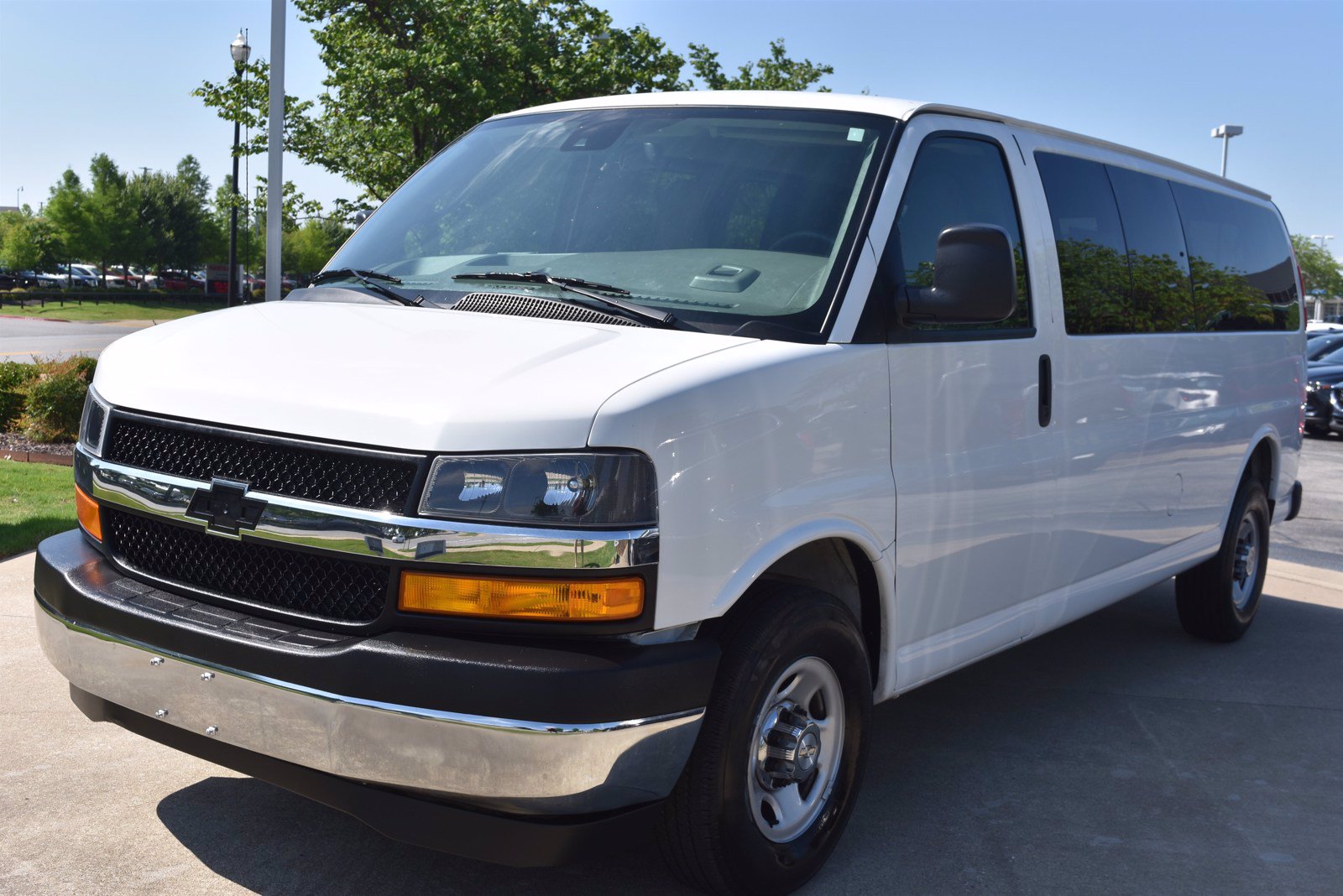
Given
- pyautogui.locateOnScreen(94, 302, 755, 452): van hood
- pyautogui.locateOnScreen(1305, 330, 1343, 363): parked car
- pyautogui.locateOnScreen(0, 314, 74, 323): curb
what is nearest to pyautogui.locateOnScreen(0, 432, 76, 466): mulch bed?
pyautogui.locateOnScreen(94, 302, 755, 452): van hood

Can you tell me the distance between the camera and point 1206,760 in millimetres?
4961

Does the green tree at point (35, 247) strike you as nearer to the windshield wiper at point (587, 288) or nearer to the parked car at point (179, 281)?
the parked car at point (179, 281)

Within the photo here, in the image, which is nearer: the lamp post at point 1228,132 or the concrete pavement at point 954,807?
the concrete pavement at point 954,807

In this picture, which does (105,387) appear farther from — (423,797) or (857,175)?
(857,175)

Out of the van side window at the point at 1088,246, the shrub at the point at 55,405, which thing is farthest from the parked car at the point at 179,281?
the van side window at the point at 1088,246

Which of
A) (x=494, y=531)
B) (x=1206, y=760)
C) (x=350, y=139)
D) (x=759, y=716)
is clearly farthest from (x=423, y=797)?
(x=350, y=139)

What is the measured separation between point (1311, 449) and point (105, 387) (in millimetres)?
19322

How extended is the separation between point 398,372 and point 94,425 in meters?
1.02

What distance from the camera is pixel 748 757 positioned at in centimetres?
323

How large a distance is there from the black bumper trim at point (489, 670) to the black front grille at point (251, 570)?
101mm

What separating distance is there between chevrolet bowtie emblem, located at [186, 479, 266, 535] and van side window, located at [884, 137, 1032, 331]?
1.84 meters

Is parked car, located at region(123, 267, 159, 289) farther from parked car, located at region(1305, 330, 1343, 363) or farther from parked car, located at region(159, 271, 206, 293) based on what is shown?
parked car, located at region(1305, 330, 1343, 363)

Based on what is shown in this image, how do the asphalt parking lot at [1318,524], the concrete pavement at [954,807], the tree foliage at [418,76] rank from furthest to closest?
the tree foliage at [418,76]
the asphalt parking lot at [1318,524]
the concrete pavement at [954,807]

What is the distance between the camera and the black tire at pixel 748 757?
10.3ft
